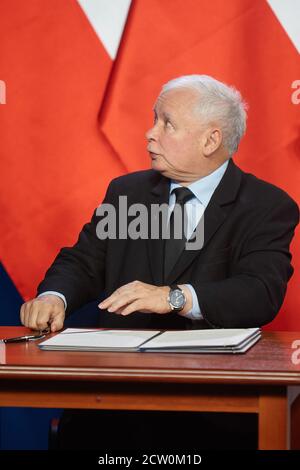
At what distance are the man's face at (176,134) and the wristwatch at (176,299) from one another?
0.54 meters

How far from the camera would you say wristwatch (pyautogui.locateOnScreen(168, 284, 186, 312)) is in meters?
1.89

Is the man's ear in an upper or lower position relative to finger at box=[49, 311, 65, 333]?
upper

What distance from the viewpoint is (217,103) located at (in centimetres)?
236

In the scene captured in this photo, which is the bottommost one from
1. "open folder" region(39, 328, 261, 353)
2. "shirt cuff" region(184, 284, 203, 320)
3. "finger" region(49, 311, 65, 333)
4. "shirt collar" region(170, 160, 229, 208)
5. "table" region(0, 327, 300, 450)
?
"table" region(0, 327, 300, 450)

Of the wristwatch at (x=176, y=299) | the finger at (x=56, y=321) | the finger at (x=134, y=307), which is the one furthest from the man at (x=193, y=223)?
the finger at (x=134, y=307)

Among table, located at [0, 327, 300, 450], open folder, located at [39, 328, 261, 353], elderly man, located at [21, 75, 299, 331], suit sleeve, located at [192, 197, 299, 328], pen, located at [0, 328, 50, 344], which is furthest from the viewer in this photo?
elderly man, located at [21, 75, 299, 331]

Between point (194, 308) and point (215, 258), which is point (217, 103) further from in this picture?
point (194, 308)

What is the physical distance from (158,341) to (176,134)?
842 millimetres

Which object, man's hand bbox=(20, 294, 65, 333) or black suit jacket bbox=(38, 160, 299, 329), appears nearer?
man's hand bbox=(20, 294, 65, 333)

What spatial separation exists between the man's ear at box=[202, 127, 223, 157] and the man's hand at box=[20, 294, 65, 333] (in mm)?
659

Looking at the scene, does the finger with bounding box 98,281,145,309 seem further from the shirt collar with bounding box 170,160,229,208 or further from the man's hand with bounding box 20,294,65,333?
the shirt collar with bounding box 170,160,229,208

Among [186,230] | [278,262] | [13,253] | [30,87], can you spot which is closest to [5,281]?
[13,253]

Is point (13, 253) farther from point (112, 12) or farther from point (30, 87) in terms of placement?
point (112, 12)

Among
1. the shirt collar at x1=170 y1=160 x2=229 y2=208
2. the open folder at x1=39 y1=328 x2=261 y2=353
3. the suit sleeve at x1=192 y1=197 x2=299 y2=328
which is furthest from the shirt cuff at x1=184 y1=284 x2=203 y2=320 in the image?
the shirt collar at x1=170 y1=160 x2=229 y2=208
